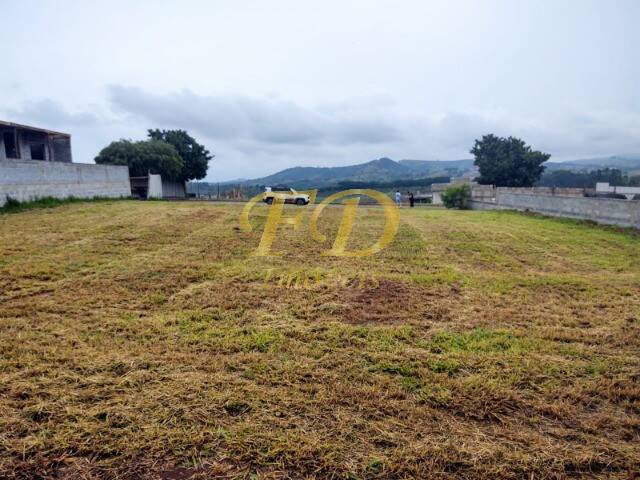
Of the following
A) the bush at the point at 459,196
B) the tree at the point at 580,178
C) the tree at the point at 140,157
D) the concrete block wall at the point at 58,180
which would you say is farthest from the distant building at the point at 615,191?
the tree at the point at 580,178

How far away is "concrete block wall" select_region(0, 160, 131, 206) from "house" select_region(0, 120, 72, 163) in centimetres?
356

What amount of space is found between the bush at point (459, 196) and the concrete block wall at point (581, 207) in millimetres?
5139

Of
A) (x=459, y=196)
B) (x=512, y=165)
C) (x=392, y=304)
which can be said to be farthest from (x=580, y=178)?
(x=392, y=304)

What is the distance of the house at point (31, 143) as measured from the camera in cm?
1803

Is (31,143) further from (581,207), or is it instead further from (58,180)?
(581,207)

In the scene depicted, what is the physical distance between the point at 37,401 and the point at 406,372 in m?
→ 2.50

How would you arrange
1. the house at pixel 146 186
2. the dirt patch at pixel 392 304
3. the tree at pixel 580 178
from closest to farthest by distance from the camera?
the dirt patch at pixel 392 304, the house at pixel 146 186, the tree at pixel 580 178

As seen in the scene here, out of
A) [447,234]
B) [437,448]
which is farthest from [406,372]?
[447,234]

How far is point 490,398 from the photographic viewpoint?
2441 millimetres

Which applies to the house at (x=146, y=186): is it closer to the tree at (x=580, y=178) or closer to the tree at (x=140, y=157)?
the tree at (x=140, y=157)

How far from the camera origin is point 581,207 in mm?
13070

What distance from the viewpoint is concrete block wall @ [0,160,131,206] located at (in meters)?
11.4

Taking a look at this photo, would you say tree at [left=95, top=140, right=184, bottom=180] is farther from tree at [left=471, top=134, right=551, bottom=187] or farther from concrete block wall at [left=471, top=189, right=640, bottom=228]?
tree at [left=471, top=134, right=551, bottom=187]

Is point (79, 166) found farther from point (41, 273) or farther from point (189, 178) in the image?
point (189, 178)
